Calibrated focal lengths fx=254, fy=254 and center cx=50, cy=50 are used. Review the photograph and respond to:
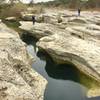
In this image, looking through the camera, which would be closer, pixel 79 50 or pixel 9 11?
pixel 79 50

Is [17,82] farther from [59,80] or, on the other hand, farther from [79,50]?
[79,50]

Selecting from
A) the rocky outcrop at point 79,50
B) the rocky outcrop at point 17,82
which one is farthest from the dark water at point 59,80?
the rocky outcrop at point 17,82

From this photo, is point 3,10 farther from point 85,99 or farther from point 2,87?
point 2,87

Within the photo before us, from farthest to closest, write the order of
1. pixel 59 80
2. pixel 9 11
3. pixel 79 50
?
pixel 9 11 < pixel 79 50 < pixel 59 80

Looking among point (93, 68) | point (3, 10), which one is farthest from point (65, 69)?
point (3, 10)

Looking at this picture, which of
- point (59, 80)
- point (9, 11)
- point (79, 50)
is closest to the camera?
point (59, 80)

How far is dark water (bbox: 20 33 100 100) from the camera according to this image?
53.1ft

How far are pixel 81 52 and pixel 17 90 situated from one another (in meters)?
10.6

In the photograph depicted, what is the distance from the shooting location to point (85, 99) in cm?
1560

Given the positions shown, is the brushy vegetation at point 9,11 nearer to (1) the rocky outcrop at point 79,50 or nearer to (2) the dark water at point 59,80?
(1) the rocky outcrop at point 79,50

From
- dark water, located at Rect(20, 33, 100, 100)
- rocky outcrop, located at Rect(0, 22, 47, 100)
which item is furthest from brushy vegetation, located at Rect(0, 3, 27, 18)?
rocky outcrop, located at Rect(0, 22, 47, 100)

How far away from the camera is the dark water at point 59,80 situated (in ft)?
53.1

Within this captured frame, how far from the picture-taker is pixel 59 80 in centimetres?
1950

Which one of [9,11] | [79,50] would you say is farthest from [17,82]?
[9,11]
